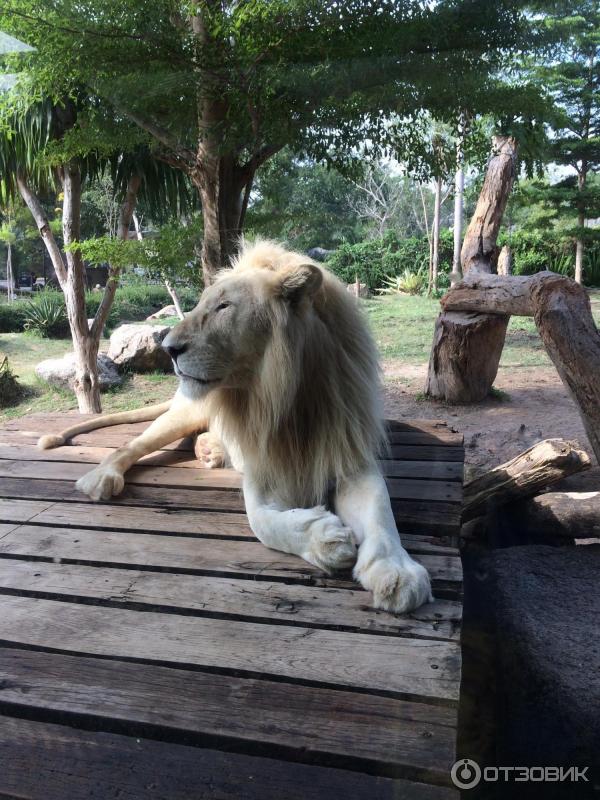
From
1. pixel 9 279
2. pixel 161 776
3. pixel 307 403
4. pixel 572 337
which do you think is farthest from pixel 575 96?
pixel 9 279

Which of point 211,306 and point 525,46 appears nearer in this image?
point 211,306

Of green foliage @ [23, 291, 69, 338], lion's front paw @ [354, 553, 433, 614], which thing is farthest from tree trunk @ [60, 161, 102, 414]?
lion's front paw @ [354, 553, 433, 614]

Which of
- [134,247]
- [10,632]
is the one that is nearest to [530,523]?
[10,632]

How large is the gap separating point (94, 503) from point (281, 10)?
2125 millimetres

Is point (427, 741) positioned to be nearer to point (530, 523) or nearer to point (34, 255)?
point (530, 523)

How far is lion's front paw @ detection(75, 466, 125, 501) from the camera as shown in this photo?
201 cm

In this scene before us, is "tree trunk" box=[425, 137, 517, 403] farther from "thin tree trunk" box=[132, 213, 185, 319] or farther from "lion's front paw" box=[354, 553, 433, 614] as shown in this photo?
"lion's front paw" box=[354, 553, 433, 614]

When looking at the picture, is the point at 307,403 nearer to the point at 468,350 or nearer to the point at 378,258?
the point at 378,258

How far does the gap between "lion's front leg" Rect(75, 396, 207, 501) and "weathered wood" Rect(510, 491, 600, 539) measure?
1.45 metres

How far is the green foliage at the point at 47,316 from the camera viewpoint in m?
5.70

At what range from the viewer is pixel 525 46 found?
2.37 m

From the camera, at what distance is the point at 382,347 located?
299cm

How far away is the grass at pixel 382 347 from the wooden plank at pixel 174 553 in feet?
4.21

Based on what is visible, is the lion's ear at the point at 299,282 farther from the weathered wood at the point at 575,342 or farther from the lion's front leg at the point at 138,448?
the weathered wood at the point at 575,342
